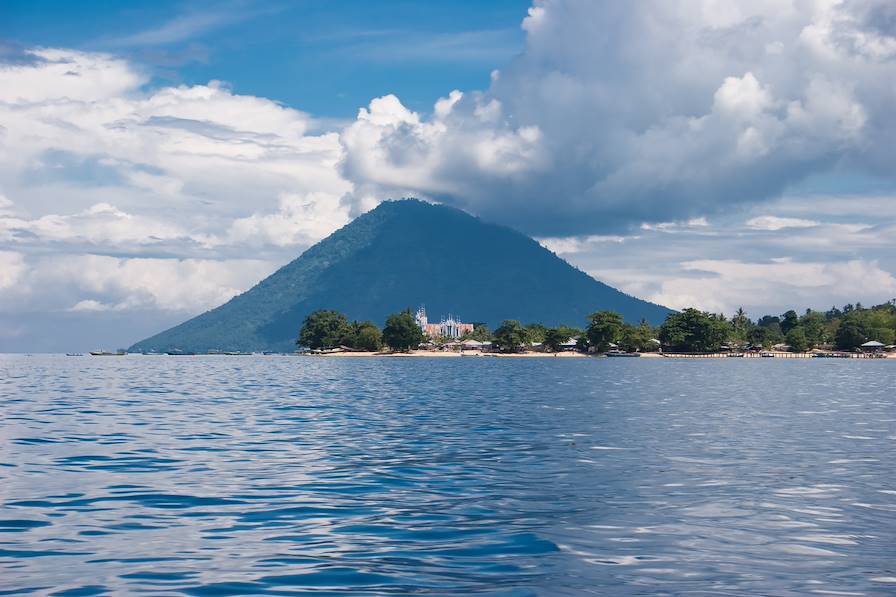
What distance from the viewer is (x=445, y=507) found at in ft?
66.5

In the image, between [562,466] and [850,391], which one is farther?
[850,391]

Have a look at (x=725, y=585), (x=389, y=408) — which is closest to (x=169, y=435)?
(x=389, y=408)

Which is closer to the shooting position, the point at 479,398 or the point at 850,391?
the point at 479,398

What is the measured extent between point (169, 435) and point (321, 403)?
2109 cm

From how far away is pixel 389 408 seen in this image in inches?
2034

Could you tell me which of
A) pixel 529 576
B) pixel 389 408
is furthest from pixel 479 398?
pixel 529 576

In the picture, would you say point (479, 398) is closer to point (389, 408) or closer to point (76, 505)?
point (389, 408)

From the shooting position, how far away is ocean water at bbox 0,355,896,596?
14.1 m

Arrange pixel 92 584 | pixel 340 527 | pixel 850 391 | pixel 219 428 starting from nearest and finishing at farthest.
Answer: pixel 92 584 < pixel 340 527 < pixel 219 428 < pixel 850 391

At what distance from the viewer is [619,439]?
113 ft

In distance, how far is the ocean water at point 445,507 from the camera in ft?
46.3

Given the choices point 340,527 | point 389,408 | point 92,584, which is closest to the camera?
point 92,584

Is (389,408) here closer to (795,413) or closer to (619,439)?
(619,439)

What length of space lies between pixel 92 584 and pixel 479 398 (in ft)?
161
